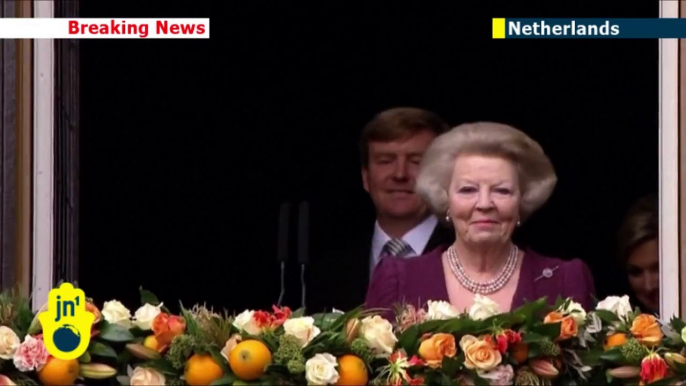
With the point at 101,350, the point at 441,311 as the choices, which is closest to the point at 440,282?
the point at 441,311

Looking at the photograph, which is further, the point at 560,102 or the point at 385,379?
the point at 560,102

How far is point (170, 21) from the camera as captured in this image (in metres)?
5.02

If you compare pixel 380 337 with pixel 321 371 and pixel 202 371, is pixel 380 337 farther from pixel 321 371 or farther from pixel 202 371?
pixel 202 371

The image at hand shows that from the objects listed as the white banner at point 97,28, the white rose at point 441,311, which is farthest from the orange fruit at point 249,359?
the white banner at point 97,28

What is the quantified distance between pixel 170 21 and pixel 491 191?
105 cm

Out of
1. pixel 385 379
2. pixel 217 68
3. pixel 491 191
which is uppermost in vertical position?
pixel 217 68

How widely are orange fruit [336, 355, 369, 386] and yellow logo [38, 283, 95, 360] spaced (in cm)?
52

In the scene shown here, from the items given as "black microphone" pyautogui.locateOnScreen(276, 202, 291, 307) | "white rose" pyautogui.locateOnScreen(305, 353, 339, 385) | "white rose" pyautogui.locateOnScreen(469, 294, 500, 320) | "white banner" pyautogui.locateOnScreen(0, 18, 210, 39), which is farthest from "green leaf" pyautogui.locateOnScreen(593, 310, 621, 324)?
"white banner" pyautogui.locateOnScreen(0, 18, 210, 39)

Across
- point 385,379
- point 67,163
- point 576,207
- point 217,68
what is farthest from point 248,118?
point 385,379

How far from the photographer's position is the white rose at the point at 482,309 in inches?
159

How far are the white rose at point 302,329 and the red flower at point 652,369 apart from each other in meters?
0.66

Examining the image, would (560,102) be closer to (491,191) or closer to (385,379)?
(491,191)

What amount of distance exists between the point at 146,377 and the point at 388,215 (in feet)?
3.66

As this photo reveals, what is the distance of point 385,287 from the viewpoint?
176 inches
